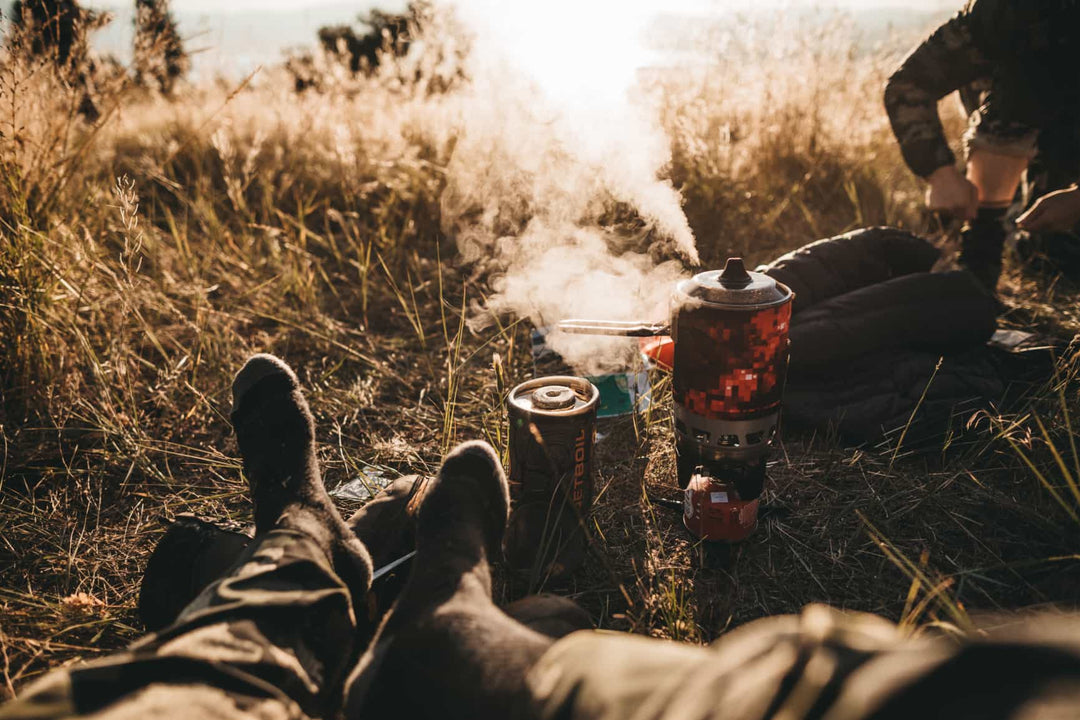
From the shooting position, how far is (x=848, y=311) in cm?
242

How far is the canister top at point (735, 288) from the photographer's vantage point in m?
1.73

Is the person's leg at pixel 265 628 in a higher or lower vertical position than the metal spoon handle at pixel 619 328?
lower

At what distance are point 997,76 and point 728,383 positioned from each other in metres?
2.48

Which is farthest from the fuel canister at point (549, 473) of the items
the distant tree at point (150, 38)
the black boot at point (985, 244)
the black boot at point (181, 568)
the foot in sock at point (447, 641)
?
the black boot at point (985, 244)

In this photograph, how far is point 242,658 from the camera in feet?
3.62

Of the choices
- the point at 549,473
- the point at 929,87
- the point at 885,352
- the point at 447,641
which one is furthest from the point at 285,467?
the point at 929,87

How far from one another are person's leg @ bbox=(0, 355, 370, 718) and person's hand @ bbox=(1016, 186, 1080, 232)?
2.88 metres

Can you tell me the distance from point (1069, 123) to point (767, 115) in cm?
177

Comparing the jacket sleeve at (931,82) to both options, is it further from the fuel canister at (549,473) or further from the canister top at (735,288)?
the fuel canister at (549,473)

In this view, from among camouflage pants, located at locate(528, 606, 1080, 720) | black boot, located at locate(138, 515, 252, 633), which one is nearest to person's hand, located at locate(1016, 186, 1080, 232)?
camouflage pants, located at locate(528, 606, 1080, 720)

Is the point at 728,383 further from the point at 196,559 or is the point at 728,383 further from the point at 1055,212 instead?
the point at 1055,212

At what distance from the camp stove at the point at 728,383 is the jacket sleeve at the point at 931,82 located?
1.91 metres

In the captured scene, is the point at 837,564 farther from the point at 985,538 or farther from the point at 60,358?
the point at 60,358

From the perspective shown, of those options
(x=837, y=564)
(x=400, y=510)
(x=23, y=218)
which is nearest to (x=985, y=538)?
(x=837, y=564)
